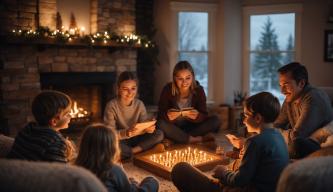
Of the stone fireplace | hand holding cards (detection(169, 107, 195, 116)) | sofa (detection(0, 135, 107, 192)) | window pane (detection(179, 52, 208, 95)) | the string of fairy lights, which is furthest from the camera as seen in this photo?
window pane (detection(179, 52, 208, 95))

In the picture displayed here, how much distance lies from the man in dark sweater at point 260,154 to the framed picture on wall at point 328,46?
14.0 feet

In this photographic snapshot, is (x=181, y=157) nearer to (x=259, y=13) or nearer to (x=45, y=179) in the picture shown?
(x=45, y=179)

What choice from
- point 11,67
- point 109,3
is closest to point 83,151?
point 11,67

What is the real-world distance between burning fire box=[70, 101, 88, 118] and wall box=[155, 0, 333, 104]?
4.34 ft

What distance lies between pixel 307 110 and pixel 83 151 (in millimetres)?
1909

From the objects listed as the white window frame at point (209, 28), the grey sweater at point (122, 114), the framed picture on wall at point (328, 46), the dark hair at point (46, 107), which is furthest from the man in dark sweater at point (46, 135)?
the framed picture on wall at point (328, 46)

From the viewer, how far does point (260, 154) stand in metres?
2.08

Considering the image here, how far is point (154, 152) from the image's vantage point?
394 cm

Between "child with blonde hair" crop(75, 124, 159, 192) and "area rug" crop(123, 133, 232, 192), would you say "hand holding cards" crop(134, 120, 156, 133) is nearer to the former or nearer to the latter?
"area rug" crop(123, 133, 232, 192)

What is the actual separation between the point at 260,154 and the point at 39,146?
47.6 inches

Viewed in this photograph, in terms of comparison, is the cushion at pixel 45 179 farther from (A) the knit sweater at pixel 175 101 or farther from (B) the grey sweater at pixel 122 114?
(A) the knit sweater at pixel 175 101

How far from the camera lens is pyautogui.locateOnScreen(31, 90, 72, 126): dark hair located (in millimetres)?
2320

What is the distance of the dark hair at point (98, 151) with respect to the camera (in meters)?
1.99

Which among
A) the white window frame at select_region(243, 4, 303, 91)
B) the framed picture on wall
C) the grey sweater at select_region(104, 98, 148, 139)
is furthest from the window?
the grey sweater at select_region(104, 98, 148, 139)
